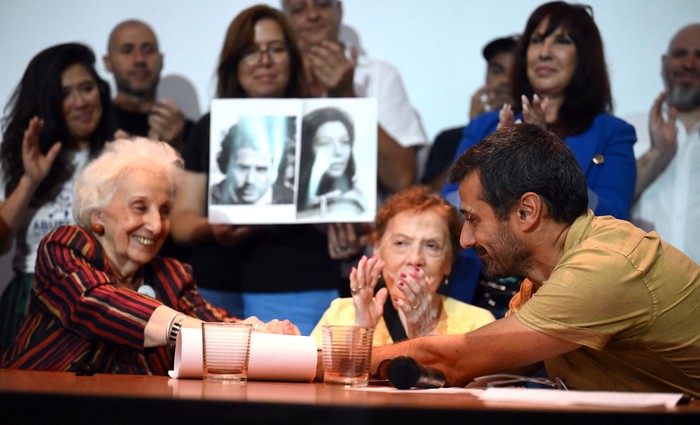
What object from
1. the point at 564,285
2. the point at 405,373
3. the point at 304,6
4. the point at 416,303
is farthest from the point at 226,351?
the point at 304,6

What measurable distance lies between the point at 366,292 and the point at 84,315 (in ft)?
3.21

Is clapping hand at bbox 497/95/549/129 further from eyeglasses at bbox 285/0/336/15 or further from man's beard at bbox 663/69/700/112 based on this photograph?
eyeglasses at bbox 285/0/336/15

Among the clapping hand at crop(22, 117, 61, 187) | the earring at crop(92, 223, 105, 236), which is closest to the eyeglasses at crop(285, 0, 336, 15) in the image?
the clapping hand at crop(22, 117, 61, 187)

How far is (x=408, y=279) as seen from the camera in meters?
3.30

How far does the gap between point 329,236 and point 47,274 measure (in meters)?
1.33

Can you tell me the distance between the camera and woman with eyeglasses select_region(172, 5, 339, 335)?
4.02m

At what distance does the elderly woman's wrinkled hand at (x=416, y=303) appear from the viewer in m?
3.28

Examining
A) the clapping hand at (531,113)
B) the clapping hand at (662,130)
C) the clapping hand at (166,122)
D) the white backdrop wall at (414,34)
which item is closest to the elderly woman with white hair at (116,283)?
the clapping hand at (166,122)

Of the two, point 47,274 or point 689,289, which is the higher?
point 689,289

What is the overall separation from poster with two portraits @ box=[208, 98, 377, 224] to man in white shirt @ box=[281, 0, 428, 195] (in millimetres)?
109

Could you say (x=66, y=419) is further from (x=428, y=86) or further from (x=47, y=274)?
(x=428, y=86)

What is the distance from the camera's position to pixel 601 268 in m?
2.17

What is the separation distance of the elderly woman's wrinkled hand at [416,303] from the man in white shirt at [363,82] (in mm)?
912

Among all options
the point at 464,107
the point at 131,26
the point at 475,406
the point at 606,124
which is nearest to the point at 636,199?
the point at 606,124
